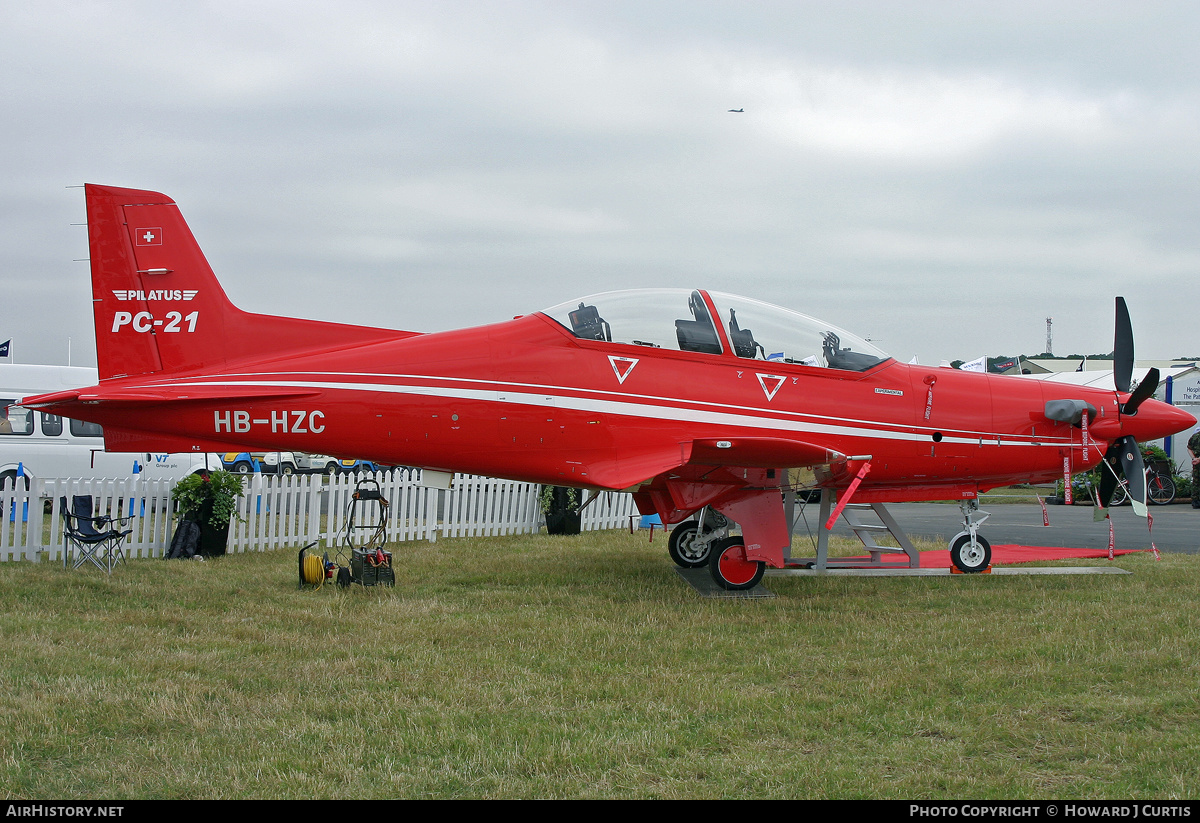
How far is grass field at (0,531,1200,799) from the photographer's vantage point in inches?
155

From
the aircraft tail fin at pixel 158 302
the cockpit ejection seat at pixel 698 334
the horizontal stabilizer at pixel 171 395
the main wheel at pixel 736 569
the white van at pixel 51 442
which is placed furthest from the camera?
the white van at pixel 51 442

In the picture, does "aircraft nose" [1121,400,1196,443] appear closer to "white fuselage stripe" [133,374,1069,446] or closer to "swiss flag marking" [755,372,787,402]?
"swiss flag marking" [755,372,787,402]

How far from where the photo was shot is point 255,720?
15.5 ft

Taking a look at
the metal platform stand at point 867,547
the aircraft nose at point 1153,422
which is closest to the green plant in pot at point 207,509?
the metal platform stand at point 867,547

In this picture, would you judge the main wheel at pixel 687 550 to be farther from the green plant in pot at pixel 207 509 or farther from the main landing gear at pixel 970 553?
the green plant in pot at pixel 207 509

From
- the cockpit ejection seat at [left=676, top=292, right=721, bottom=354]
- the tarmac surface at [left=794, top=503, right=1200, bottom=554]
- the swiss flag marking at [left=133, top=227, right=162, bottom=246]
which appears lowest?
the tarmac surface at [left=794, top=503, right=1200, bottom=554]

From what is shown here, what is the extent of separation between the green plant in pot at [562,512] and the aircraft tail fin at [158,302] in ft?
23.1

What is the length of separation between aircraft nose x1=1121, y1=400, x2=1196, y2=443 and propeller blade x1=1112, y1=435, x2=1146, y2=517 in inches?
5.1

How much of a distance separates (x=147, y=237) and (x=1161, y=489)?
23.9 metres

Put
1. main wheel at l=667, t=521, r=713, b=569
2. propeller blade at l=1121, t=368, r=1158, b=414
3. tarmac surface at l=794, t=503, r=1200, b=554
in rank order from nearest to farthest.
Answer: propeller blade at l=1121, t=368, r=1158, b=414 → main wheel at l=667, t=521, r=713, b=569 → tarmac surface at l=794, t=503, r=1200, b=554

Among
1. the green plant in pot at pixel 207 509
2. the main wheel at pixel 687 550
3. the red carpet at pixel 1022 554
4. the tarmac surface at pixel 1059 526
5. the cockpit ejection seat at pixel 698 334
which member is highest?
the cockpit ejection seat at pixel 698 334

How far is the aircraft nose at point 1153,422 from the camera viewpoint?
978 cm

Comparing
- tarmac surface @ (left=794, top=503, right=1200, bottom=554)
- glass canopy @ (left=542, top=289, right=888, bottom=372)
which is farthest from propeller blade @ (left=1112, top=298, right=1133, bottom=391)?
glass canopy @ (left=542, top=289, right=888, bottom=372)

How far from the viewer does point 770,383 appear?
8742mm
